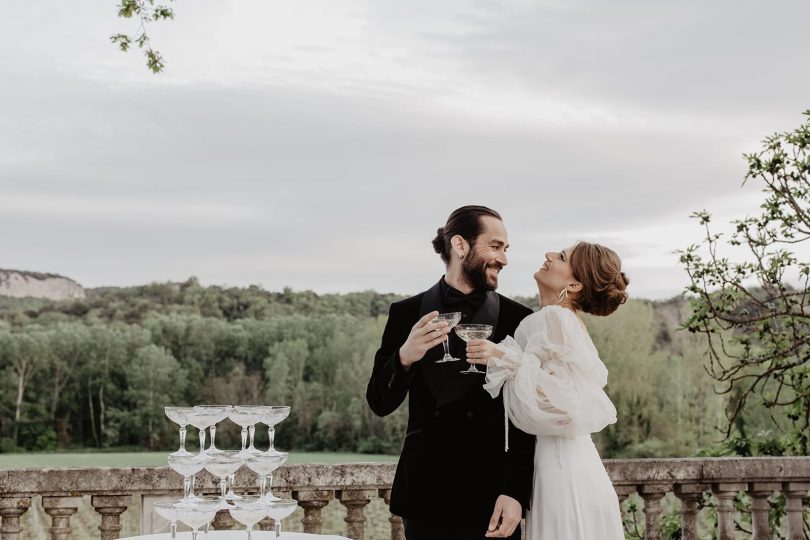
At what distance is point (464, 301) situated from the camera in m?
3.53

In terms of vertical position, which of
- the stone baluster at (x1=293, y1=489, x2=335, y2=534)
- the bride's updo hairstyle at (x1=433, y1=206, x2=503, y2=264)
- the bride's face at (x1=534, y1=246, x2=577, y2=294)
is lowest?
the stone baluster at (x1=293, y1=489, x2=335, y2=534)

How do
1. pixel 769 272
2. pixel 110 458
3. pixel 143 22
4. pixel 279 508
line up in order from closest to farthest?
1. pixel 279 508
2. pixel 769 272
3. pixel 143 22
4. pixel 110 458

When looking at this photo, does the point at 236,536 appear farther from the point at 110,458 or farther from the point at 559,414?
the point at 110,458

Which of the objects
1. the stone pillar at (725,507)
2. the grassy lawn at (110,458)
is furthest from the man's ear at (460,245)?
the grassy lawn at (110,458)

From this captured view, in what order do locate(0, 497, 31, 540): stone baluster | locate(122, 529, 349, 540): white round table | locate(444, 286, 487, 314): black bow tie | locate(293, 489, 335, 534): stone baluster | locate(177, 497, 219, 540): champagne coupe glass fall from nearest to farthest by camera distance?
locate(177, 497, 219, 540): champagne coupe glass < locate(122, 529, 349, 540): white round table < locate(444, 286, 487, 314): black bow tie < locate(0, 497, 31, 540): stone baluster < locate(293, 489, 335, 534): stone baluster

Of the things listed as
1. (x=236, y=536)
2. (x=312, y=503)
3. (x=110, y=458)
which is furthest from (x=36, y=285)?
(x=236, y=536)

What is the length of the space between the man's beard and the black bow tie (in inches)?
1.2

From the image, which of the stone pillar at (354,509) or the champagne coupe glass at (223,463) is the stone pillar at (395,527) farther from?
the champagne coupe glass at (223,463)

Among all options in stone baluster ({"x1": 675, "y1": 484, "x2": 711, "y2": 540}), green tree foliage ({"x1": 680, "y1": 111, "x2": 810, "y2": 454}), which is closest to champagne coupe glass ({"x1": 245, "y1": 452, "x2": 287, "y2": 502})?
stone baluster ({"x1": 675, "y1": 484, "x2": 711, "y2": 540})

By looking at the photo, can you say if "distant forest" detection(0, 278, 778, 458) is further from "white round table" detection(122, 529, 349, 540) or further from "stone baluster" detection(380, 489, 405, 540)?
"white round table" detection(122, 529, 349, 540)

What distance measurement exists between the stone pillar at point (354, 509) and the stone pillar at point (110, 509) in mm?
1052

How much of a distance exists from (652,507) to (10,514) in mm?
3184

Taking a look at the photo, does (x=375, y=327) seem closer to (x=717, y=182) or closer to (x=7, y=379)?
(x=7, y=379)

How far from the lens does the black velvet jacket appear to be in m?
3.37
